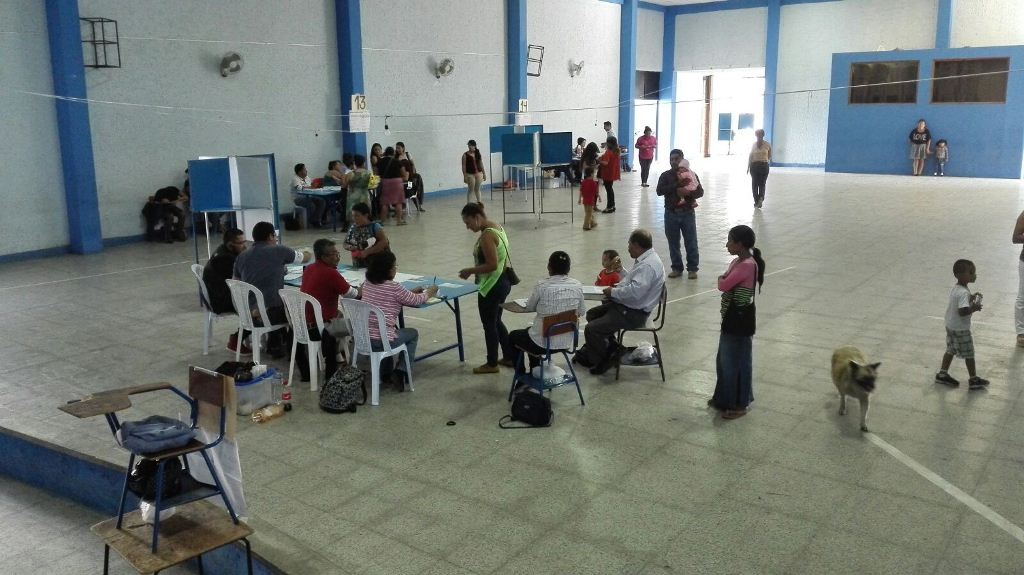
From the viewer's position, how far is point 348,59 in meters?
15.8

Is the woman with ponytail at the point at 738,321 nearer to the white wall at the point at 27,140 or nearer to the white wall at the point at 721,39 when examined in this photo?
the white wall at the point at 27,140

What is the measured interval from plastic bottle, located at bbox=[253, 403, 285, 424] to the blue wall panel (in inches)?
858

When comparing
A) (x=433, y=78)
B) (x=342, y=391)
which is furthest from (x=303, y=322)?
(x=433, y=78)

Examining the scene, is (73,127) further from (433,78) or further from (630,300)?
(630,300)

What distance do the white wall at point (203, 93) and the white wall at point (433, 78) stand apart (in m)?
1.22

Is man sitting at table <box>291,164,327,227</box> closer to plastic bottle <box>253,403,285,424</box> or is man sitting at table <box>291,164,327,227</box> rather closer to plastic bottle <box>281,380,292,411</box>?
plastic bottle <box>281,380,292,411</box>

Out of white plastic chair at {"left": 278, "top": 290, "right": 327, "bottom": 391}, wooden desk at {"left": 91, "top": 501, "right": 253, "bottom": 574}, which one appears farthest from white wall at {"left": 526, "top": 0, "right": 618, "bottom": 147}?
wooden desk at {"left": 91, "top": 501, "right": 253, "bottom": 574}

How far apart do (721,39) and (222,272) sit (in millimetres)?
23732

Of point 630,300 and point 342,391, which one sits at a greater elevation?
point 630,300

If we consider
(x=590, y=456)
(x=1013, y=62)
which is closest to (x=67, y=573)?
(x=590, y=456)

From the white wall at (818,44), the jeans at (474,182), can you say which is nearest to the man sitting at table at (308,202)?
the jeans at (474,182)

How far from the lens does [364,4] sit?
53.0 ft

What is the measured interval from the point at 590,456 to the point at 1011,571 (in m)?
2.14

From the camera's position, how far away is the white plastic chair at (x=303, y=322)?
5820mm
